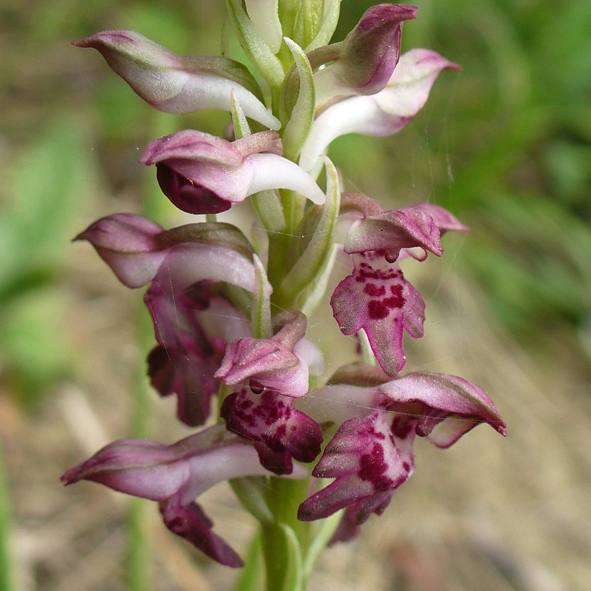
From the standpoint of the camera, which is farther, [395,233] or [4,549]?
[4,549]

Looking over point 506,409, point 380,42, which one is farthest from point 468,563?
point 380,42

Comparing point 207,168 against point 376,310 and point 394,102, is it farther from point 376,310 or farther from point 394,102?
point 394,102

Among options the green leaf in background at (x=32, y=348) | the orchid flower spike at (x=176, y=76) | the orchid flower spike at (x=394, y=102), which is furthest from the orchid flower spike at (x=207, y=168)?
the green leaf in background at (x=32, y=348)

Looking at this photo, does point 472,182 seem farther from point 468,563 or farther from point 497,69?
point 468,563

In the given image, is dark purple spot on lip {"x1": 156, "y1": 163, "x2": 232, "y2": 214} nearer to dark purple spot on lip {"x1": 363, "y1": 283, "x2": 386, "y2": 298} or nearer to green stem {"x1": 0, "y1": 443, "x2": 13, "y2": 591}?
dark purple spot on lip {"x1": 363, "y1": 283, "x2": 386, "y2": 298}

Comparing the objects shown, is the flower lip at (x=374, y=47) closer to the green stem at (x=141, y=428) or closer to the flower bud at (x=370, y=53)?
the flower bud at (x=370, y=53)

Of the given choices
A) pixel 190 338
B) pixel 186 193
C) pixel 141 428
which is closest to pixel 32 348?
pixel 141 428
